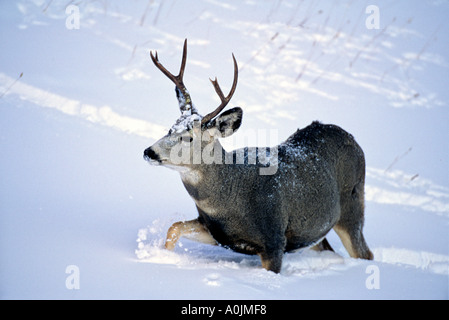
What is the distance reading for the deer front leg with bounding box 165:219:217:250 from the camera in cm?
478

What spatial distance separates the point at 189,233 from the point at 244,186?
2.05 ft

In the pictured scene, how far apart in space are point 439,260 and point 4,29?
6.52 meters

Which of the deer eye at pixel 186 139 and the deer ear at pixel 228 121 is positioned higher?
the deer ear at pixel 228 121

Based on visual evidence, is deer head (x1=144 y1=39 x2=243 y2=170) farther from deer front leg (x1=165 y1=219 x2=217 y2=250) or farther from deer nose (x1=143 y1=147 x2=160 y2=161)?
deer front leg (x1=165 y1=219 x2=217 y2=250)

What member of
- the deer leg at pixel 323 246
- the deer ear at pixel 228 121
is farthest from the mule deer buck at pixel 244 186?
the deer leg at pixel 323 246

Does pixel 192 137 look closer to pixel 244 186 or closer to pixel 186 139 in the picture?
pixel 186 139

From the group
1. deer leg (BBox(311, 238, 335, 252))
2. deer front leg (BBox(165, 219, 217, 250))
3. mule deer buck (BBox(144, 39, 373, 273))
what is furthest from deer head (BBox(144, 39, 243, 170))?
deer leg (BBox(311, 238, 335, 252))

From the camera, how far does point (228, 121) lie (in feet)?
14.9

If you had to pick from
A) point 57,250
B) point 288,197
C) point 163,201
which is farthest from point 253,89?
point 57,250

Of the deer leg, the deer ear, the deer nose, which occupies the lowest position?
the deer leg

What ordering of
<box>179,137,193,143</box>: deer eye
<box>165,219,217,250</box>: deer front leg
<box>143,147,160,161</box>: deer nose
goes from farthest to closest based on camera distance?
<box>165,219,217,250</box>: deer front leg, <box>179,137,193,143</box>: deer eye, <box>143,147,160,161</box>: deer nose

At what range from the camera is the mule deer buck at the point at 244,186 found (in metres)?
4.47

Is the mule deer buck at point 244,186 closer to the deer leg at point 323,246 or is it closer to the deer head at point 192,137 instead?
the deer head at point 192,137

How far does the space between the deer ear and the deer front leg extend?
0.84 m
